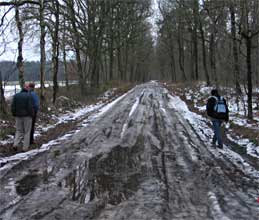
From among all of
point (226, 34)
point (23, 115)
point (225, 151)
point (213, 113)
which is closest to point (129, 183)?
point (225, 151)

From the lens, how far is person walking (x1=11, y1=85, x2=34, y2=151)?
12.9m

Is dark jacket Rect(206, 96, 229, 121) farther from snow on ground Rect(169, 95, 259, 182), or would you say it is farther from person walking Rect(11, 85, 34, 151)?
person walking Rect(11, 85, 34, 151)

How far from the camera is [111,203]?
23.8 ft

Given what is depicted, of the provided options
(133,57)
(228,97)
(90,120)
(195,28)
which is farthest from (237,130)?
(133,57)

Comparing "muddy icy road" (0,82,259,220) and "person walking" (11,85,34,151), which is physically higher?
"person walking" (11,85,34,151)

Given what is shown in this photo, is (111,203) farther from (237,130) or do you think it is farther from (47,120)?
(47,120)

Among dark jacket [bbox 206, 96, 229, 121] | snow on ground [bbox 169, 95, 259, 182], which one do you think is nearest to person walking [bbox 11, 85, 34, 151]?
snow on ground [bbox 169, 95, 259, 182]

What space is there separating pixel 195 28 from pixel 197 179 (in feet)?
124

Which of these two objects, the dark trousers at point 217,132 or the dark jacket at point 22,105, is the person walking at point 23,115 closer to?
the dark jacket at point 22,105

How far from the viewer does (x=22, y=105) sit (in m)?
13.0

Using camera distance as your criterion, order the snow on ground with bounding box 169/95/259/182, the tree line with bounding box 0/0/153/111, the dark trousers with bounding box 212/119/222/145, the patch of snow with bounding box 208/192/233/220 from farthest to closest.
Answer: the tree line with bounding box 0/0/153/111 < the dark trousers with bounding box 212/119/222/145 < the snow on ground with bounding box 169/95/259/182 < the patch of snow with bounding box 208/192/233/220

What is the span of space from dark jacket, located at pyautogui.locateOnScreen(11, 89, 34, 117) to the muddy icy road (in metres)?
1.32

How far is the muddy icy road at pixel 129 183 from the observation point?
687cm

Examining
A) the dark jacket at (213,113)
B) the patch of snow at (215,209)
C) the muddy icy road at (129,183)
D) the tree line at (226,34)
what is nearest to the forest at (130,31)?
the tree line at (226,34)
